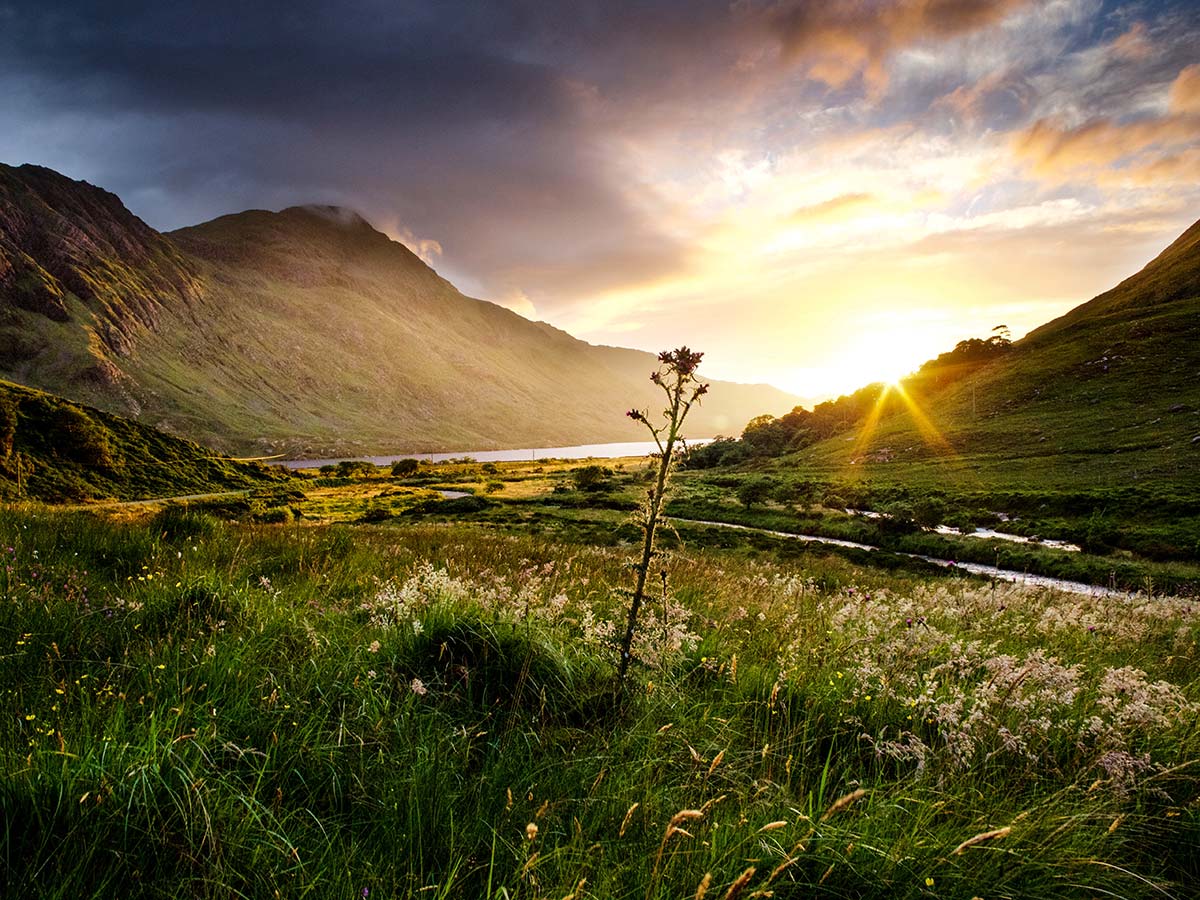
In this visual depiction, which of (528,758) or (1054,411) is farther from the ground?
(1054,411)

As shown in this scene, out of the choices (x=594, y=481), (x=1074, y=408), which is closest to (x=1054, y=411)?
(x=1074, y=408)

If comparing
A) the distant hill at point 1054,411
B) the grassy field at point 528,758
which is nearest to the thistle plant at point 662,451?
the grassy field at point 528,758

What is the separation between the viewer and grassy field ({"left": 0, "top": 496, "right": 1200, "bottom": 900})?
2.11 m

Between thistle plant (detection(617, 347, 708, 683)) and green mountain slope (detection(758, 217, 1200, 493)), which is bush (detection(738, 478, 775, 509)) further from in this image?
thistle plant (detection(617, 347, 708, 683))

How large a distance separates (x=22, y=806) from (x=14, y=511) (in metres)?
10.2

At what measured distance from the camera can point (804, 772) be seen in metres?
3.35

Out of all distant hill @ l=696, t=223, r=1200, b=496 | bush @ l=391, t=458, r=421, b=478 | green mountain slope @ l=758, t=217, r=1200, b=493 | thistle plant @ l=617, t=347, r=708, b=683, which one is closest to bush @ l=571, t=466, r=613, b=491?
distant hill @ l=696, t=223, r=1200, b=496

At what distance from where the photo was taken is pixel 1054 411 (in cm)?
7631

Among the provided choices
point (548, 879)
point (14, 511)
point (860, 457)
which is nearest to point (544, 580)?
point (548, 879)

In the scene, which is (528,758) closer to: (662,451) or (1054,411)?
(662,451)

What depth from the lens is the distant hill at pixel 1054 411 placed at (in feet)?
181

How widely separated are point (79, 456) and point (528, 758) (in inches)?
865

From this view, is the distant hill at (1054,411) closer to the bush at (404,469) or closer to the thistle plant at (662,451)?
the thistle plant at (662,451)

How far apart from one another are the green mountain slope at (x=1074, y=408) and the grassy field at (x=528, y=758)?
54.7 metres
